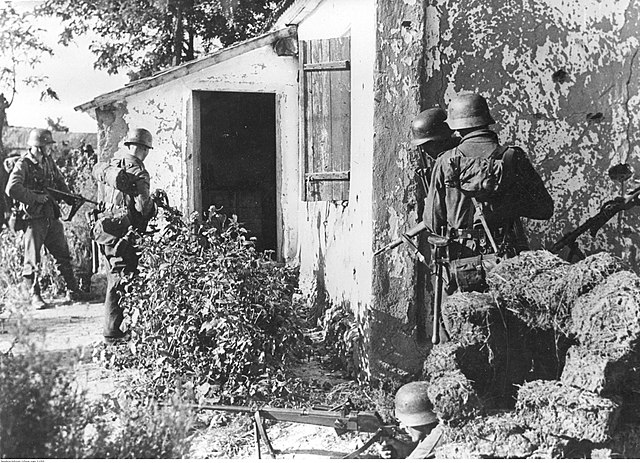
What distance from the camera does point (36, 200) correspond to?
7961 mm

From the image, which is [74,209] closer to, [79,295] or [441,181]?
[79,295]

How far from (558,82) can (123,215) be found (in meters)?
3.83

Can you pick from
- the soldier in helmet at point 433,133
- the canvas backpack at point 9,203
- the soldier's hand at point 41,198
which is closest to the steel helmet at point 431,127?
the soldier in helmet at point 433,133

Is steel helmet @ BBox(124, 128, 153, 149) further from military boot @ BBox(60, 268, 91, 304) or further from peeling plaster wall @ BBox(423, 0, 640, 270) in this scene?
military boot @ BBox(60, 268, 91, 304)

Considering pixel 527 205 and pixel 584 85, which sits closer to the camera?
pixel 527 205

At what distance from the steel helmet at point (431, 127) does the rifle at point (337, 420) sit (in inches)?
73.5

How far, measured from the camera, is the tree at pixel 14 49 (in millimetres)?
5117

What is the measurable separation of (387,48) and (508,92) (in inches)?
38.5

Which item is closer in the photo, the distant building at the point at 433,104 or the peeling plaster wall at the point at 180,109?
the distant building at the point at 433,104

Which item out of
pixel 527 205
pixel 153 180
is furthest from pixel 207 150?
pixel 527 205

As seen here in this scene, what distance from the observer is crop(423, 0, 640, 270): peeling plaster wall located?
4.91 meters

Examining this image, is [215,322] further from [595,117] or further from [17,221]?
[17,221]

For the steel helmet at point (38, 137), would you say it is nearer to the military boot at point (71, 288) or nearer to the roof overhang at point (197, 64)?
the roof overhang at point (197, 64)

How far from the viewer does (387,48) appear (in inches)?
191
